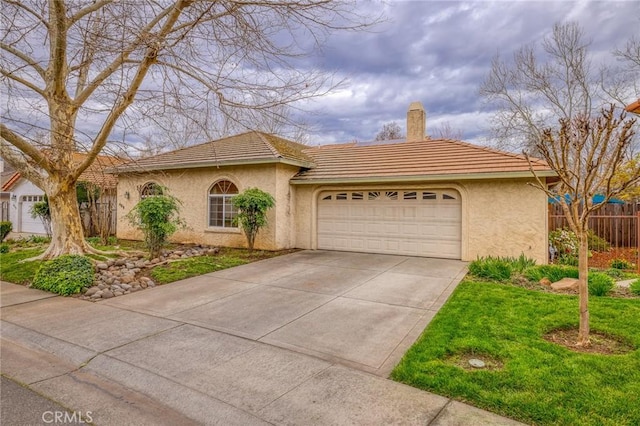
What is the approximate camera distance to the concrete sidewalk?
3217mm

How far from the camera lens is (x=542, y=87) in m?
21.4

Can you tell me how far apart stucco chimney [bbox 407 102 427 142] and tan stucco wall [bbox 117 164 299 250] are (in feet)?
20.1

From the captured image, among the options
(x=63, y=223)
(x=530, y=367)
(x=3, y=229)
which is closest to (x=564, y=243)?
(x=530, y=367)

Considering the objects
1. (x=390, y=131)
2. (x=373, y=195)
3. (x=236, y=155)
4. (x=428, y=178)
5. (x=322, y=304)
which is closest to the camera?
(x=322, y=304)

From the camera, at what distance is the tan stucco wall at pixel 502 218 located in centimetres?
982

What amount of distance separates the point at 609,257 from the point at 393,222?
→ 7.02 m

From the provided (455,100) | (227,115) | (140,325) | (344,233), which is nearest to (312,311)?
(140,325)

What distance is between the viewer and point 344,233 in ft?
41.4

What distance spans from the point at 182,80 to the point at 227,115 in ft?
3.42

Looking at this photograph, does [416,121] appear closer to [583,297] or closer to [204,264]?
[204,264]

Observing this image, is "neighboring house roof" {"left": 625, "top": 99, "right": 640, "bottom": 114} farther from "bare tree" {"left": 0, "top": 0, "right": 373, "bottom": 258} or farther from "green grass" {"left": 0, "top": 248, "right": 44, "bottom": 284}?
"green grass" {"left": 0, "top": 248, "right": 44, "bottom": 284}

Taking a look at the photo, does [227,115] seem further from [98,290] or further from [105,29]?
[98,290]

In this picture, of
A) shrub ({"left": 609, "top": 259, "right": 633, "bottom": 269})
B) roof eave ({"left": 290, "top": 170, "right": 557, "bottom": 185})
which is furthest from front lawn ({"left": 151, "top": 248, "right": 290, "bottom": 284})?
shrub ({"left": 609, "top": 259, "right": 633, "bottom": 269})

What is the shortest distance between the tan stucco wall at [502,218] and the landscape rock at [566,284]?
228 cm
